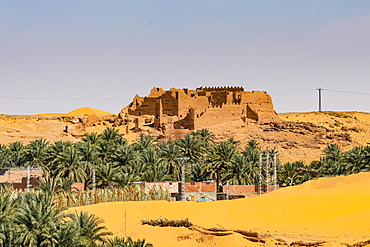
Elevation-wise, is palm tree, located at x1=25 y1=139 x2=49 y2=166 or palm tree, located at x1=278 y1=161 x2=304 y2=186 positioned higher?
palm tree, located at x1=25 y1=139 x2=49 y2=166

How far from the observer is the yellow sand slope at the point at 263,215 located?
25453 millimetres

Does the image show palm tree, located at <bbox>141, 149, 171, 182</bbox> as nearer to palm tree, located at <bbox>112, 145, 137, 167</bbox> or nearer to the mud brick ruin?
palm tree, located at <bbox>112, 145, 137, 167</bbox>

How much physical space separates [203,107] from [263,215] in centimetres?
4587

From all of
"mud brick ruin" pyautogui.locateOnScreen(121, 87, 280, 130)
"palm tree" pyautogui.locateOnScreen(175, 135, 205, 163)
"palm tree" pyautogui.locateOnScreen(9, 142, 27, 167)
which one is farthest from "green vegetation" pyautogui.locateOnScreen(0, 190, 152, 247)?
"mud brick ruin" pyautogui.locateOnScreen(121, 87, 280, 130)

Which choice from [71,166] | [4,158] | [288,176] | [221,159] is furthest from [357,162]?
[4,158]

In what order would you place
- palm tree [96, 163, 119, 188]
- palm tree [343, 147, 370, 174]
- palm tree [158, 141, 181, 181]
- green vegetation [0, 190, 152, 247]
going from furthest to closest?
1. palm tree [343, 147, 370, 174]
2. palm tree [158, 141, 181, 181]
3. palm tree [96, 163, 119, 188]
4. green vegetation [0, 190, 152, 247]

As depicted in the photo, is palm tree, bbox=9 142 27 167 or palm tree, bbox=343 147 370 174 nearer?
palm tree, bbox=343 147 370 174

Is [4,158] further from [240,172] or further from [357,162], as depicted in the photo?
[357,162]

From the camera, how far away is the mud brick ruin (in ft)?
229

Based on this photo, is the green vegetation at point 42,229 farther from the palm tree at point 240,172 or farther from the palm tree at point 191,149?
the palm tree at point 191,149

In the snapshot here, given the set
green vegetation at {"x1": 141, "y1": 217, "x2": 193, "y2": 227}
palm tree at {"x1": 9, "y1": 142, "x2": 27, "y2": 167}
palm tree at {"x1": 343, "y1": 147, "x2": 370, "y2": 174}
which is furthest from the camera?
palm tree at {"x1": 9, "y1": 142, "x2": 27, "y2": 167}

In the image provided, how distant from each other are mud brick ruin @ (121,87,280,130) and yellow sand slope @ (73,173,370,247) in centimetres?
3580

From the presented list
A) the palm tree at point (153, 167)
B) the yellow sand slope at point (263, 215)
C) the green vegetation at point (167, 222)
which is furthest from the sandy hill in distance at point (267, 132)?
the green vegetation at point (167, 222)

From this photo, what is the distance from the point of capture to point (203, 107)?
251 ft
